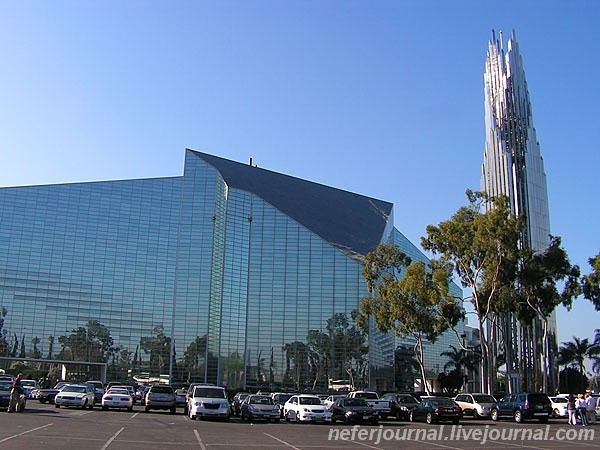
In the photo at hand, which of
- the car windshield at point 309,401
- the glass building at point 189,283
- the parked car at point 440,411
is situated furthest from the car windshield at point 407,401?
the glass building at point 189,283

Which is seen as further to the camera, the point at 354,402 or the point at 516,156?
the point at 516,156

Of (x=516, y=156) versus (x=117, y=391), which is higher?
(x=516, y=156)

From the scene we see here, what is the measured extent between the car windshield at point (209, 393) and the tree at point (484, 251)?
25838 mm


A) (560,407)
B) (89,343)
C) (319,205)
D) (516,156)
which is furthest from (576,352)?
(89,343)

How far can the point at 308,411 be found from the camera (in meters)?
31.2

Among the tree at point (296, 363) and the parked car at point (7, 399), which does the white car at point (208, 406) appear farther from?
the tree at point (296, 363)

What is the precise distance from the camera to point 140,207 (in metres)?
104

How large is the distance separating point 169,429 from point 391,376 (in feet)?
262

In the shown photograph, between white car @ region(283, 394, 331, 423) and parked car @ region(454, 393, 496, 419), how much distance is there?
511 inches

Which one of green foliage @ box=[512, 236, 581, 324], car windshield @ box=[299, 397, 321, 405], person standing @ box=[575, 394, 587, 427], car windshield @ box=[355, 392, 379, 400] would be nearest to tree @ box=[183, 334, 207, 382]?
green foliage @ box=[512, 236, 581, 324]

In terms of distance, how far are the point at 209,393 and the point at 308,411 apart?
5.20 m

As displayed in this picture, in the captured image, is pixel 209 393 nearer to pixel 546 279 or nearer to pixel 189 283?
pixel 546 279

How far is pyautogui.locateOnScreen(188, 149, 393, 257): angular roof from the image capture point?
102 m

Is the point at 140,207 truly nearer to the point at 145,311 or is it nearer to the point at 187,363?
the point at 145,311
